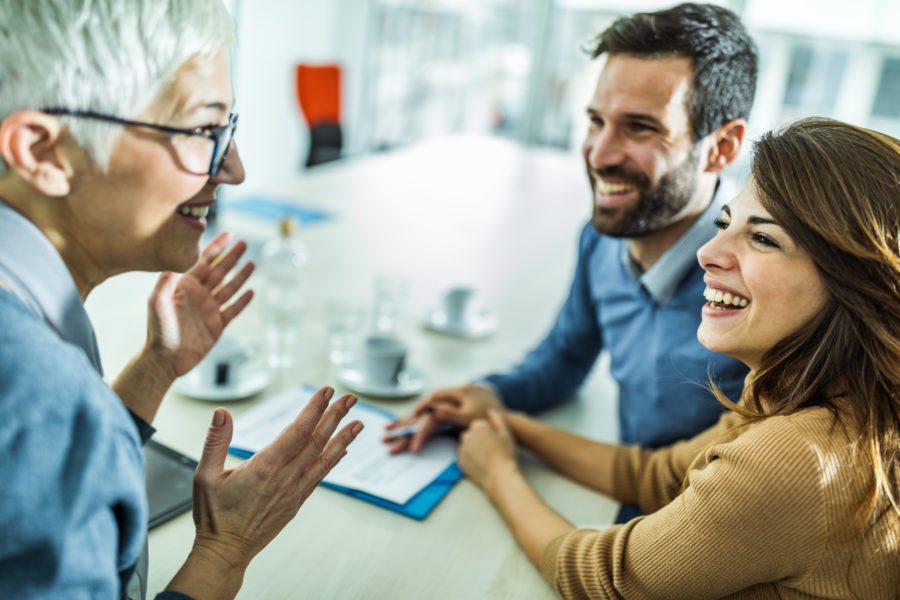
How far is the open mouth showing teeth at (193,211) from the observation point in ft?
3.30

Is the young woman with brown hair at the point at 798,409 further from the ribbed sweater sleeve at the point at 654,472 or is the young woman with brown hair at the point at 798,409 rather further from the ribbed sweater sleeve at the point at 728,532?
the ribbed sweater sleeve at the point at 654,472

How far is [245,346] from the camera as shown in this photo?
151 centimetres

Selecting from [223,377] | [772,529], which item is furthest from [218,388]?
[772,529]

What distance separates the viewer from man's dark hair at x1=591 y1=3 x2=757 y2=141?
4.82 ft

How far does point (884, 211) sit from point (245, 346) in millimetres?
1097

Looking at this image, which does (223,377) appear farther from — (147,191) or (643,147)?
(643,147)

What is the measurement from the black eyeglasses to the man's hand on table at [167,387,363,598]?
0.30 m

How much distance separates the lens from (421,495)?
123 cm

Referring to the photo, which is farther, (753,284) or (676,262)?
(676,262)

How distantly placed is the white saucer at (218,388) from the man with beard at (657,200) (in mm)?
321

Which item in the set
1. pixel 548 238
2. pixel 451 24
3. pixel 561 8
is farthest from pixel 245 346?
pixel 451 24

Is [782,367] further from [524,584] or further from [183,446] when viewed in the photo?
[183,446]

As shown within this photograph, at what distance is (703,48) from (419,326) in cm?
89

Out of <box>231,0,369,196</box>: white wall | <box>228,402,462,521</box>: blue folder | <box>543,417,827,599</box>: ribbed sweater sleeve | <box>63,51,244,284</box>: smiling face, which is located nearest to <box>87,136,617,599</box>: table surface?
<box>228,402,462,521</box>: blue folder
